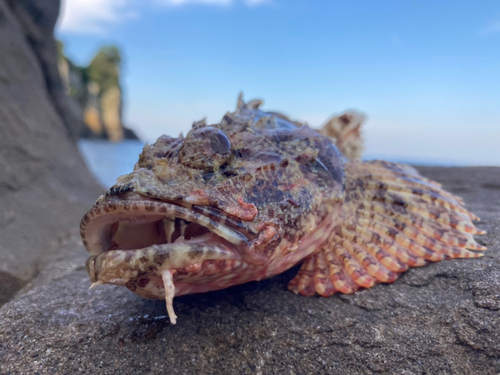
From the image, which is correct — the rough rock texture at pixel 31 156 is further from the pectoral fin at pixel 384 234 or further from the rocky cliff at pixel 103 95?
the rocky cliff at pixel 103 95

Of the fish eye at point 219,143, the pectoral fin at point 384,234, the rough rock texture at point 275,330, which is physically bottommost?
the rough rock texture at point 275,330

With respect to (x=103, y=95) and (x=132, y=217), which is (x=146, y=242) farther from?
A: (x=103, y=95)

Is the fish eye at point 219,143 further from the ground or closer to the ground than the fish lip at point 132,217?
further from the ground

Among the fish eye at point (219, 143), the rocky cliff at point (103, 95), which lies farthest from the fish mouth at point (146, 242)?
the rocky cliff at point (103, 95)

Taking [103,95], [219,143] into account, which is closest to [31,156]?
[219,143]

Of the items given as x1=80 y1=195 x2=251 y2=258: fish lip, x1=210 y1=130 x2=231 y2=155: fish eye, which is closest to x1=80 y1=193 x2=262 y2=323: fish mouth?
x1=80 y1=195 x2=251 y2=258: fish lip

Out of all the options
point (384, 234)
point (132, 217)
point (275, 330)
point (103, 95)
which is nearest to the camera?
point (132, 217)
